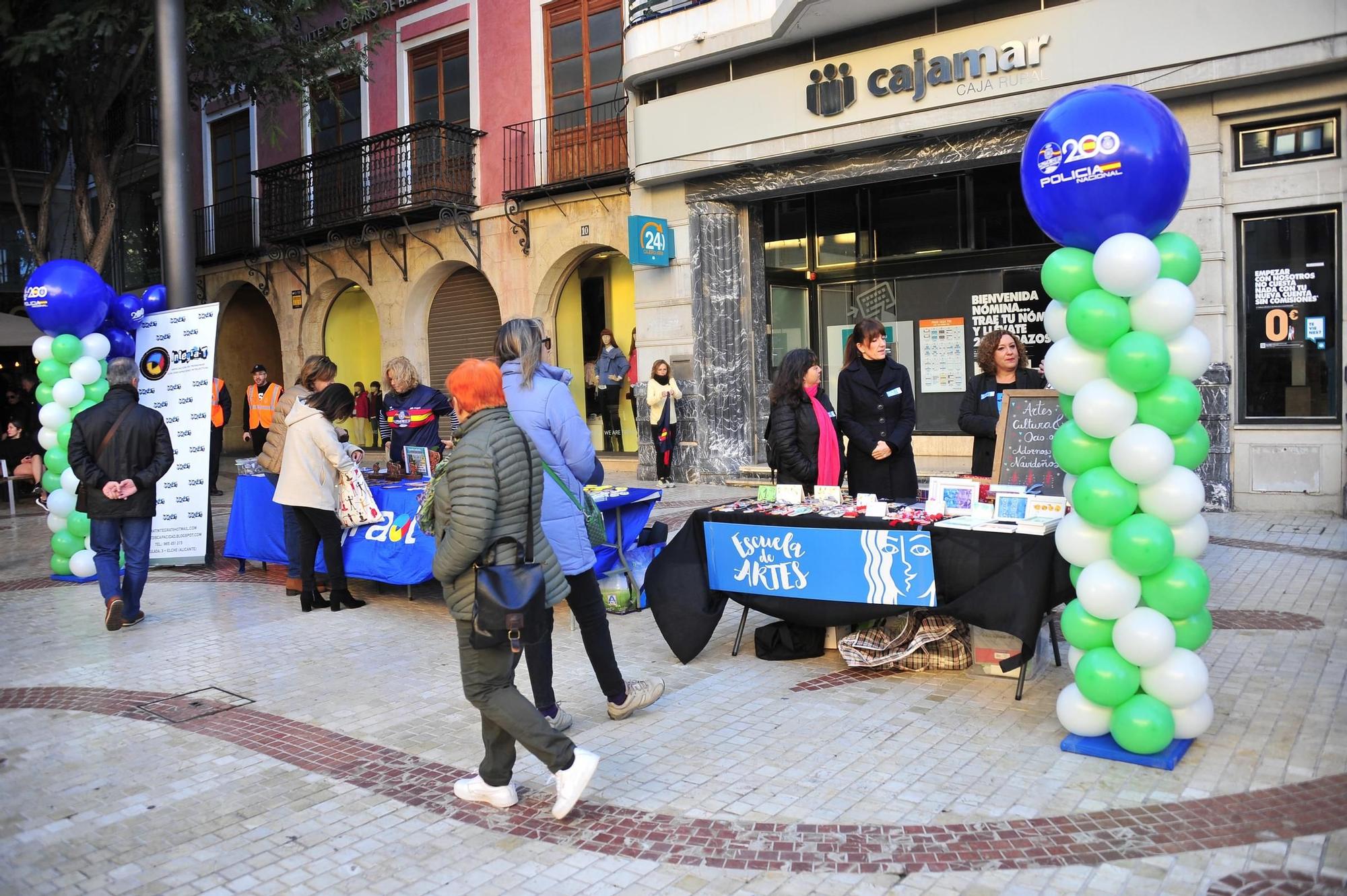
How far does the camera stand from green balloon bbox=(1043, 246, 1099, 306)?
4711 millimetres

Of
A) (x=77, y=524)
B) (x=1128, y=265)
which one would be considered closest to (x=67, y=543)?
(x=77, y=524)

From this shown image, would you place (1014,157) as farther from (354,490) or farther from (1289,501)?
(354,490)

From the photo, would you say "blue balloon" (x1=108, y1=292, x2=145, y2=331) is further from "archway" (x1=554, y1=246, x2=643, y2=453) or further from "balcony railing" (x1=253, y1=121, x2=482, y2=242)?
"archway" (x1=554, y1=246, x2=643, y2=453)

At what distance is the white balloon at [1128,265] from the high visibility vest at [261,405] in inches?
431

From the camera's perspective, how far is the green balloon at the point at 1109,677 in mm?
4488

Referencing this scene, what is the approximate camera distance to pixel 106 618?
7.73 m

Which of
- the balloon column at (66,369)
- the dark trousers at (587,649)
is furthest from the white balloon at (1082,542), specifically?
the balloon column at (66,369)

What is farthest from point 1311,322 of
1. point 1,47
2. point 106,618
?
point 1,47

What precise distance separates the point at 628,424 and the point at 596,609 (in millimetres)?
12809

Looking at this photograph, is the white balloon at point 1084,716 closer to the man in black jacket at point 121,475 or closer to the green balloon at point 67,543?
the man in black jacket at point 121,475

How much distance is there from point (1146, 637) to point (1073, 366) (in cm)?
123

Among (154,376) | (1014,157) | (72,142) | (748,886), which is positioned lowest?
(748,886)

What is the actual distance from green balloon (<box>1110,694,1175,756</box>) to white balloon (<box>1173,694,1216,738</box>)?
0.12 feet

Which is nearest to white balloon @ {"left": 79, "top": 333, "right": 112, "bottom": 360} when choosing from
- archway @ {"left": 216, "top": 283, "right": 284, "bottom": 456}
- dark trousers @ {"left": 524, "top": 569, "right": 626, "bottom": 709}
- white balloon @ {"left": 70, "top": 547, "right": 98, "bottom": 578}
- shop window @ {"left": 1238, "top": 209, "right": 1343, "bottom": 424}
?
white balloon @ {"left": 70, "top": 547, "right": 98, "bottom": 578}
